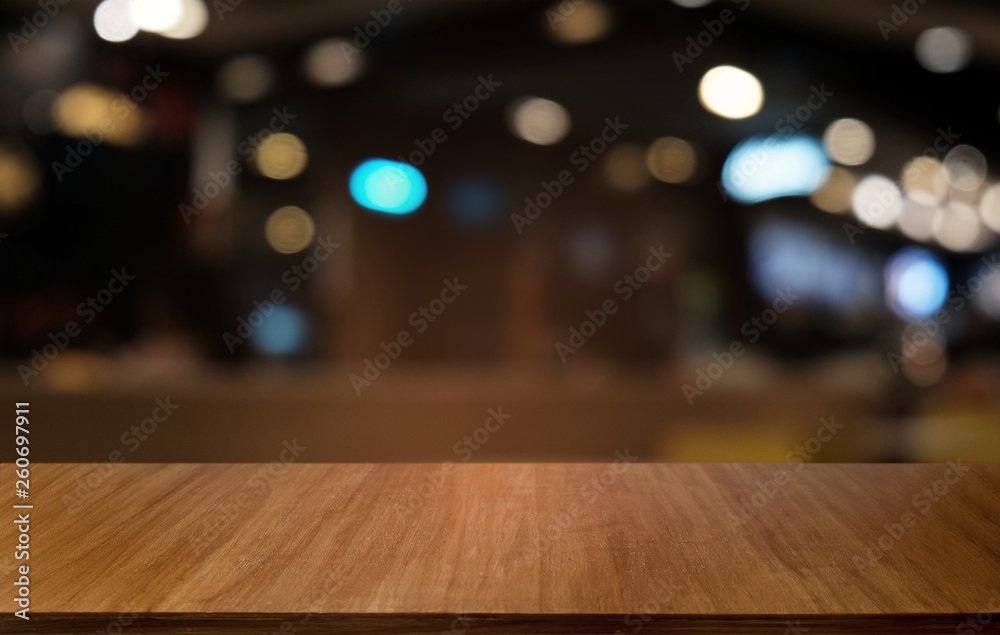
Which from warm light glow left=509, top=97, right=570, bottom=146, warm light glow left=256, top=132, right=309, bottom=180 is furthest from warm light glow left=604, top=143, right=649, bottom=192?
warm light glow left=256, top=132, right=309, bottom=180

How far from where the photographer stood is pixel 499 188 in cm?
620

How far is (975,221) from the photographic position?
21.7 ft

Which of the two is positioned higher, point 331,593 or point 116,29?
point 116,29

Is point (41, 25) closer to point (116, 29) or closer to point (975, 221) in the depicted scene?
point (116, 29)

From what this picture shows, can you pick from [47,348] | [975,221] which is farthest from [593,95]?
[47,348]

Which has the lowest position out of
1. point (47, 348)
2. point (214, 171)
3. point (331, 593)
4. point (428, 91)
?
point (47, 348)

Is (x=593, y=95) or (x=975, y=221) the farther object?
(x=975, y=221)

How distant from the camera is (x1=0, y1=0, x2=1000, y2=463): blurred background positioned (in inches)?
205

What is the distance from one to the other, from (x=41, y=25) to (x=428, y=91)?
2.42m

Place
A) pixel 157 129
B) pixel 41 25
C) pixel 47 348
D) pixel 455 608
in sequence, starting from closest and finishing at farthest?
pixel 455 608
pixel 41 25
pixel 47 348
pixel 157 129

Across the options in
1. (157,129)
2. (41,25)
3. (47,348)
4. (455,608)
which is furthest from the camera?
(157,129)
